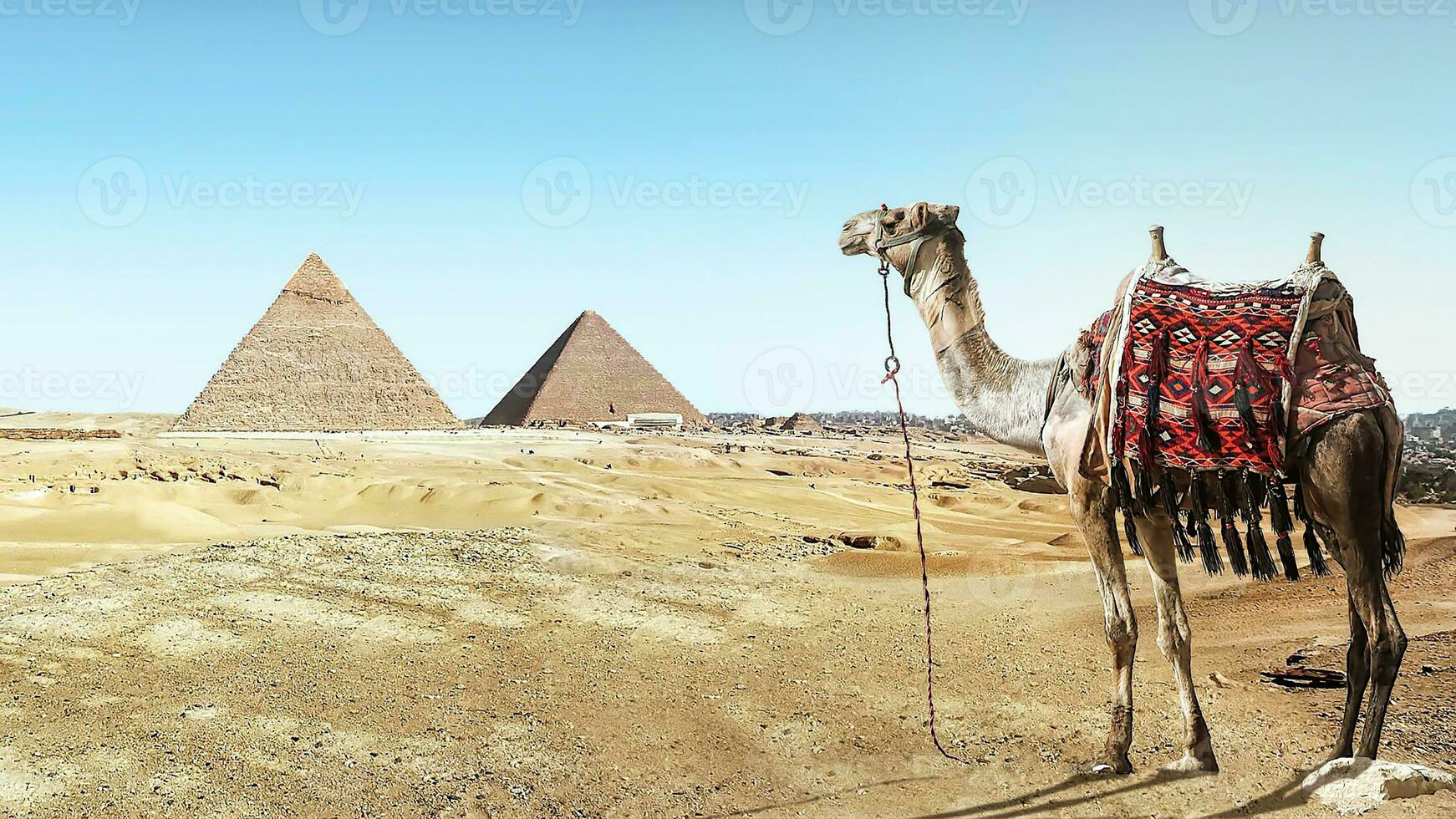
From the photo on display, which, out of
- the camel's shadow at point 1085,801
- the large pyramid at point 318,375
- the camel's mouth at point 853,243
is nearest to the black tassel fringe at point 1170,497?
the camel's shadow at point 1085,801

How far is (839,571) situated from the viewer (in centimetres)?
1056

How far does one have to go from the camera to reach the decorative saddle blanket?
421 centimetres

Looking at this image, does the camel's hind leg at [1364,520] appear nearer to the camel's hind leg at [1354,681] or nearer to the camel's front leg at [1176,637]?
the camel's hind leg at [1354,681]

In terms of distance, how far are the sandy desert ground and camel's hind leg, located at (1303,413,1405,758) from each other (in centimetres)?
59

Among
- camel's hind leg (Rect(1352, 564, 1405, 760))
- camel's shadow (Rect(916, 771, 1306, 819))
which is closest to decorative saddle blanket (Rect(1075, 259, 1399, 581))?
camel's hind leg (Rect(1352, 564, 1405, 760))

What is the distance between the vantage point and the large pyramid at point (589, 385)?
100 m

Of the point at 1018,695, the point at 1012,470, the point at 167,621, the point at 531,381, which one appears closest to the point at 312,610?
the point at 167,621

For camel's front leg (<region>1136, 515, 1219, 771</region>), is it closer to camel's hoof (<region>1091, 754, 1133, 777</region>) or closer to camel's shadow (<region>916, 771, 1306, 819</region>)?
camel's shadow (<region>916, 771, 1306, 819</region>)

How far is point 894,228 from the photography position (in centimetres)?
538

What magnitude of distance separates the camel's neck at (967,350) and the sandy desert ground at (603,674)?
192 centimetres

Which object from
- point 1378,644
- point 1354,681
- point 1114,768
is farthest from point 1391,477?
point 1114,768

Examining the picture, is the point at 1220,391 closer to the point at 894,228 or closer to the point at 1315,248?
the point at 1315,248

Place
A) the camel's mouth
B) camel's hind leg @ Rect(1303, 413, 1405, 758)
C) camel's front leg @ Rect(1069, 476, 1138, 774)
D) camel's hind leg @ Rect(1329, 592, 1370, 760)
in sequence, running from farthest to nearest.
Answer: the camel's mouth < camel's front leg @ Rect(1069, 476, 1138, 774) < camel's hind leg @ Rect(1329, 592, 1370, 760) < camel's hind leg @ Rect(1303, 413, 1405, 758)

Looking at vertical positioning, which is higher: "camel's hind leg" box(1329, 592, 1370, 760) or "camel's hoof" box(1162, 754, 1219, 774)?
"camel's hind leg" box(1329, 592, 1370, 760)
